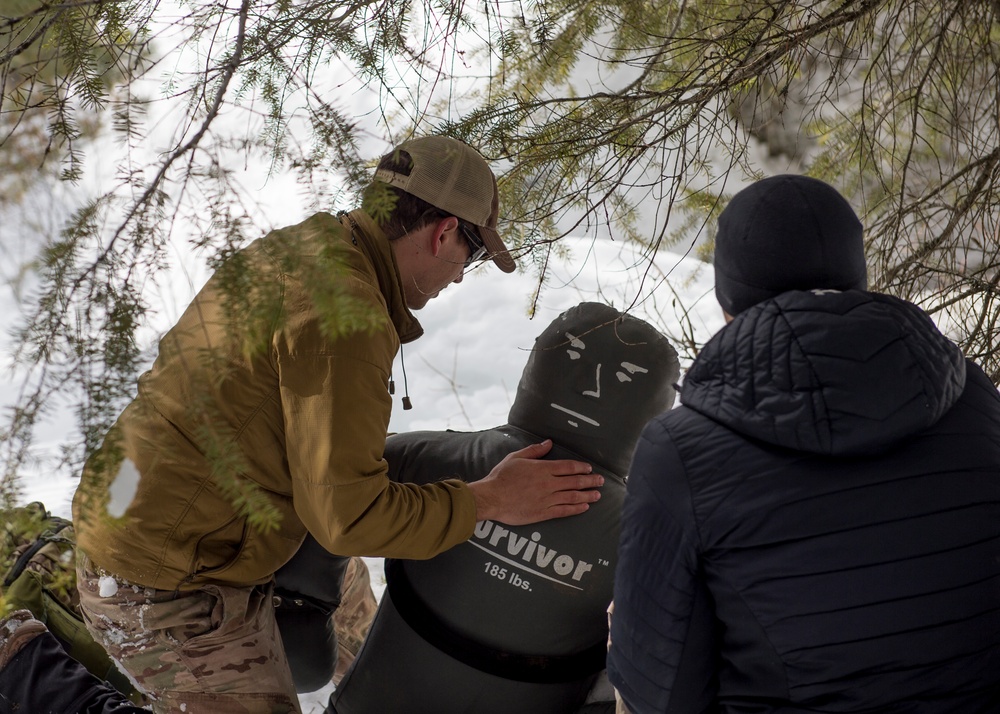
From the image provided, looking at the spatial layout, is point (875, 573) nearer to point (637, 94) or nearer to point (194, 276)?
point (194, 276)

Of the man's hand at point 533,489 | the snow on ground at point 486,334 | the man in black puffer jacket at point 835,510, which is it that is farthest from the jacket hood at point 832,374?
the snow on ground at point 486,334

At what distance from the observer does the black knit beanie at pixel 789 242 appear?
45.8 inches

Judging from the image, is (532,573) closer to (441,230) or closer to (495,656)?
(495,656)

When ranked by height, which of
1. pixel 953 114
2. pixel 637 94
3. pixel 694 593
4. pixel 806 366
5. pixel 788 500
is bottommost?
pixel 694 593

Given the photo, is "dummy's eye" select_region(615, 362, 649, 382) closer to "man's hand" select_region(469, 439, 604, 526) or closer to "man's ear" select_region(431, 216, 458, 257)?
"man's hand" select_region(469, 439, 604, 526)

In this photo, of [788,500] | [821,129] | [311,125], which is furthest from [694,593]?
[821,129]

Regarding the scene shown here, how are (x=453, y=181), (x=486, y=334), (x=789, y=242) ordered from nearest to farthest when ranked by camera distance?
(x=789, y=242) → (x=453, y=181) → (x=486, y=334)

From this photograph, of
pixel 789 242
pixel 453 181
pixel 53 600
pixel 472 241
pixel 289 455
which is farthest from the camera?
pixel 53 600

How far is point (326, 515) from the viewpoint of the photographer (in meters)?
1.32

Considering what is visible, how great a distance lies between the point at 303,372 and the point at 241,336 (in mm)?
424

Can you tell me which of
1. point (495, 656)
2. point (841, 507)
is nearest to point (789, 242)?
point (841, 507)

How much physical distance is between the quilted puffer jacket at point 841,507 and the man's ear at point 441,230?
0.65 meters

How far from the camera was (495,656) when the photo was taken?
1.58 metres

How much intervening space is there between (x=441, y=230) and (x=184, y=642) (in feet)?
3.18
